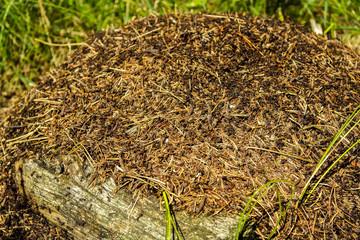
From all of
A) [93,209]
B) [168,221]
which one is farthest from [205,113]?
[93,209]

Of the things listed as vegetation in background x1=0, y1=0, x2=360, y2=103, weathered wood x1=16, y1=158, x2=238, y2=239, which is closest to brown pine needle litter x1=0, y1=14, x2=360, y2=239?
weathered wood x1=16, y1=158, x2=238, y2=239

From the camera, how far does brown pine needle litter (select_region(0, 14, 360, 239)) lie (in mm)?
1649

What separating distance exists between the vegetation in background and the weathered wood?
1886 millimetres

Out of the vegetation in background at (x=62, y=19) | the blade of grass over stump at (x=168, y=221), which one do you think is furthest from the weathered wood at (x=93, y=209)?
the vegetation in background at (x=62, y=19)

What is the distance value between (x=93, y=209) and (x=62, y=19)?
269 cm

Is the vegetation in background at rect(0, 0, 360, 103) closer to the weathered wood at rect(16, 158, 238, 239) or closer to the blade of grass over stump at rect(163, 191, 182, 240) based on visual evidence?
the weathered wood at rect(16, 158, 238, 239)

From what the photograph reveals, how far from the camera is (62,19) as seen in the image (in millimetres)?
3467

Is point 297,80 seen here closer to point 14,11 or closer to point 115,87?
point 115,87

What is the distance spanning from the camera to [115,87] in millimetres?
2031

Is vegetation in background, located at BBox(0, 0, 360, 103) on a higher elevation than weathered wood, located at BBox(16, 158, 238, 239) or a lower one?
higher

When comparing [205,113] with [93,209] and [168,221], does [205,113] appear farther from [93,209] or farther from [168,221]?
[93,209]

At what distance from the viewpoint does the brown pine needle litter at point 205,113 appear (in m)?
1.65

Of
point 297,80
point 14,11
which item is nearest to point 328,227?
point 297,80

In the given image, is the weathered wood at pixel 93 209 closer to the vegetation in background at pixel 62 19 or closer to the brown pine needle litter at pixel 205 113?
the brown pine needle litter at pixel 205 113
